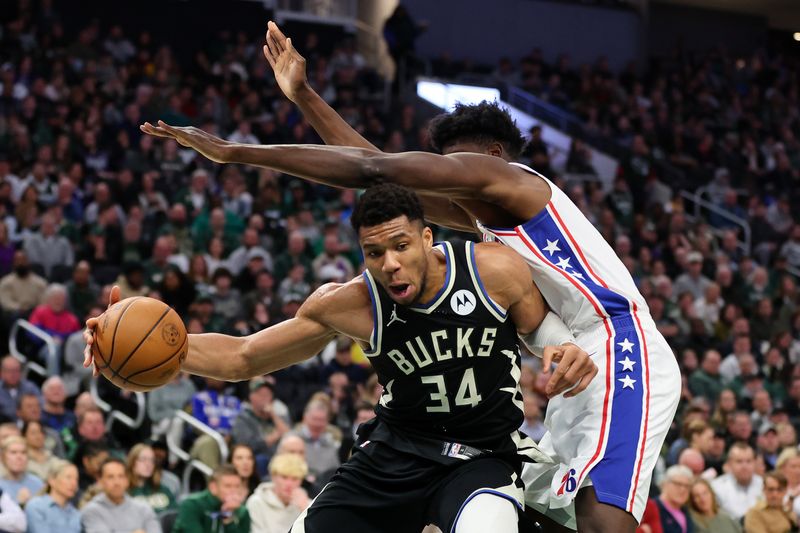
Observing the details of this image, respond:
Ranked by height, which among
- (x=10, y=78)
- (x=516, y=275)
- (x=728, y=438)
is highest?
(x=516, y=275)

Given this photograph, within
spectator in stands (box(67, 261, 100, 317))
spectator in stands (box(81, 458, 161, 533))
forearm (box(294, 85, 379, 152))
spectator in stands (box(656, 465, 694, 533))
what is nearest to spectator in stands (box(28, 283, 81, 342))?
spectator in stands (box(67, 261, 100, 317))

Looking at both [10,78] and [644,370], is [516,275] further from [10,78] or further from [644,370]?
[10,78]

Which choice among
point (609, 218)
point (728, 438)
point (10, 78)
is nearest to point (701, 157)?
point (609, 218)

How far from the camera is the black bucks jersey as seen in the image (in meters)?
4.12

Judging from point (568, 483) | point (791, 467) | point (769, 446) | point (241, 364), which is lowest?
point (769, 446)

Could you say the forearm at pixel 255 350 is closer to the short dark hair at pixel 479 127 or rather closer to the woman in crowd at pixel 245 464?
the short dark hair at pixel 479 127

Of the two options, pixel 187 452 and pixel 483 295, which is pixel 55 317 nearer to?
pixel 187 452

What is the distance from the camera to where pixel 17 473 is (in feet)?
25.1

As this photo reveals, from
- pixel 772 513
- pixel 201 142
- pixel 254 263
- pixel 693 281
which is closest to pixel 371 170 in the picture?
pixel 201 142

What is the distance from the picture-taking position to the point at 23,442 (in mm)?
7574

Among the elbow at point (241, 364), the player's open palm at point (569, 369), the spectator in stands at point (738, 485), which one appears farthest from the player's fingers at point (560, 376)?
the spectator in stands at point (738, 485)

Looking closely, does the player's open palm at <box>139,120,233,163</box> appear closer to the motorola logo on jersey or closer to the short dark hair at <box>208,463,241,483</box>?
the motorola logo on jersey

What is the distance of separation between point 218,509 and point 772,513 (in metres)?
4.52

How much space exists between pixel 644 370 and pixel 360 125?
1229cm
